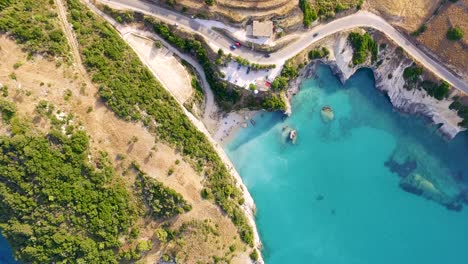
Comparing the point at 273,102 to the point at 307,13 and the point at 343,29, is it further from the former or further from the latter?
the point at 343,29

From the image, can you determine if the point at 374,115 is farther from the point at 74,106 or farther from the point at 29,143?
the point at 29,143

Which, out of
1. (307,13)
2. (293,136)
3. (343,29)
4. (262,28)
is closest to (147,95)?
(262,28)

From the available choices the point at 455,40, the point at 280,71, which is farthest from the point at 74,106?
the point at 455,40

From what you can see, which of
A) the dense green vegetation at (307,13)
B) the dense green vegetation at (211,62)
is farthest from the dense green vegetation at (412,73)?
the dense green vegetation at (211,62)

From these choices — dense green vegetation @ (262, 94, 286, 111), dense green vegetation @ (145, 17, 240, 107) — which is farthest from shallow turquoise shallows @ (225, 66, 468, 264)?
dense green vegetation @ (145, 17, 240, 107)

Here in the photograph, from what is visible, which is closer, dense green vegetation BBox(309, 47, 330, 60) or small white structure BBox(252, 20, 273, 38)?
small white structure BBox(252, 20, 273, 38)

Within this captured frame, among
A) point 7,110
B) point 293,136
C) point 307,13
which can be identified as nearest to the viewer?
point 7,110

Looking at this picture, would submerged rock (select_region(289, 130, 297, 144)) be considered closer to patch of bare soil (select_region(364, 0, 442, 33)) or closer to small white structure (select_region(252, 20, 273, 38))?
small white structure (select_region(252, 20, 273, 38))
